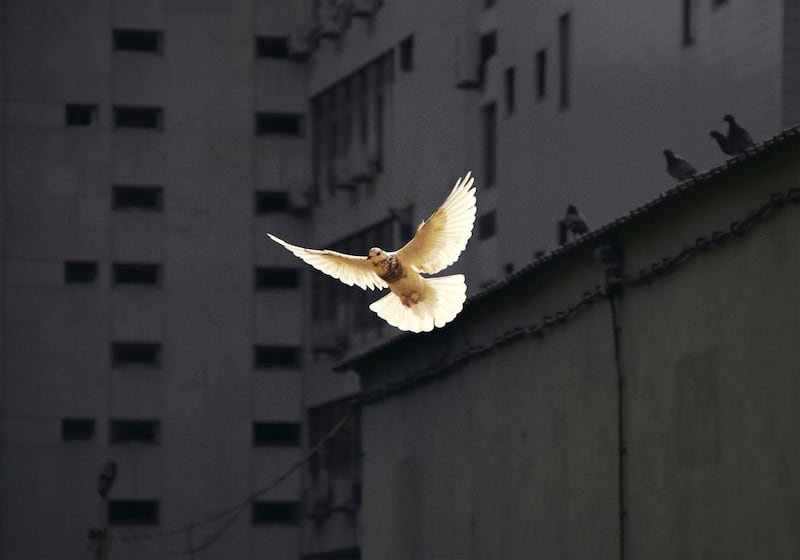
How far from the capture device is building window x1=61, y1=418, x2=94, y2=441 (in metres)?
85.1

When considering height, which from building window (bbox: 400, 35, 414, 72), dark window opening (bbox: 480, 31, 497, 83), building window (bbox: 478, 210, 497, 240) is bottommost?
building window (bbox: 478, 210, 497, 240)

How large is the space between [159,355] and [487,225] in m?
23.9

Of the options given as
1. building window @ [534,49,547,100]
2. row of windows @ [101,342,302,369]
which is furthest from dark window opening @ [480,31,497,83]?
row of windows @ [101,342,302,369]

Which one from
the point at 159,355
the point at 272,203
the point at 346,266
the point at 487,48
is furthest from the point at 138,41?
the point at 346,266

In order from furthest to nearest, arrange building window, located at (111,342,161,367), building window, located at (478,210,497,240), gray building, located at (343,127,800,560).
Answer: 1. building window, located at (111,342,161,367)
2. building window, located at (478,210,497,240)
3. gray building, located at (343,127,800,560)

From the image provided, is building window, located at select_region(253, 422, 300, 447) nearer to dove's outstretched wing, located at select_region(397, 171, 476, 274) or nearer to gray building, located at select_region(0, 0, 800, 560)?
gray building, located at select_region(0, 0, 800, 560)

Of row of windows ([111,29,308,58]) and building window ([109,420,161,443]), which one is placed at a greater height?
row of windows ([111,29,308,58])

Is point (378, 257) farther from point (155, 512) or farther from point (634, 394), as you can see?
point (155, 512)

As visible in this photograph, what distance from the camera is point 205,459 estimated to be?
8500 centimetres

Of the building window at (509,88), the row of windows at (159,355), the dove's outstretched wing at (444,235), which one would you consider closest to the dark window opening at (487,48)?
the building window at (509,88)

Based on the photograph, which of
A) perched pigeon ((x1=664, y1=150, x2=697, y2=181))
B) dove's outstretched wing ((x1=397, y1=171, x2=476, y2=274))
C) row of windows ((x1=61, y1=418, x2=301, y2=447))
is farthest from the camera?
row of windows ((x1=61, y1=418, x2=301, y2=447))

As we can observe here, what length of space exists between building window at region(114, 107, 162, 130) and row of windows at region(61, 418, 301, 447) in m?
11.3

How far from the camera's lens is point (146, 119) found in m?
87.6

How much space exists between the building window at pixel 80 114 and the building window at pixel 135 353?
27.9ft
